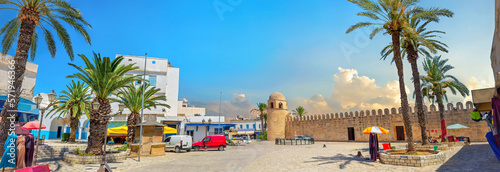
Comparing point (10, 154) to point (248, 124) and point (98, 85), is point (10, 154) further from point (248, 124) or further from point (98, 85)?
point (248, 124)

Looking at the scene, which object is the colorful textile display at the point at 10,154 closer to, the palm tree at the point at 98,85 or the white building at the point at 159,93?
the palm tree at the point at 98,85

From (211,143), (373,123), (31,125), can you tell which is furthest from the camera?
(373,123)

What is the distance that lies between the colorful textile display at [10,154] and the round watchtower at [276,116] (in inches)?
1465

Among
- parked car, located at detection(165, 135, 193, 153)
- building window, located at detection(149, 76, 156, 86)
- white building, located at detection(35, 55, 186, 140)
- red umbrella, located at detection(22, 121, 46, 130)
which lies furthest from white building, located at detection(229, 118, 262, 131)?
red umbrella, located at detection(22, 121, 46, 130)

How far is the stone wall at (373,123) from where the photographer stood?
24656mm

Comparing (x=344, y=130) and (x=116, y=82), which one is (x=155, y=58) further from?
(x=344, y=130)

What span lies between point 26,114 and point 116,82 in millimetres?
18335

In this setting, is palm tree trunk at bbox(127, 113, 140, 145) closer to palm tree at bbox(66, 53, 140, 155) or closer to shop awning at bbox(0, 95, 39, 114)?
palm tree at bbox(66, 53, 140, 155)

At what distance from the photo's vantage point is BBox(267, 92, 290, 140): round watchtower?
4354 centimetres

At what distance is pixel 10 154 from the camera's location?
8.54 m

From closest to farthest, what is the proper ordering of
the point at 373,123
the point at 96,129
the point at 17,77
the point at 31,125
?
the point at 31,125
the point at 17,77
the point at 96,129
the point at 373,123

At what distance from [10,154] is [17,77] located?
4084 millimetres

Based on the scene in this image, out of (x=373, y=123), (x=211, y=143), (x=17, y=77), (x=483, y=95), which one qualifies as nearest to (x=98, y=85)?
(x=17, y=77)

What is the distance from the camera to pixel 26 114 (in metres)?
25.4
